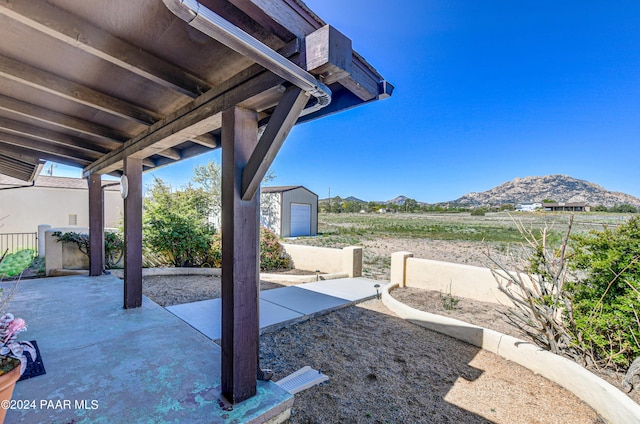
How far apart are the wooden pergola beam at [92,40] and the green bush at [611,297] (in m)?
4.35

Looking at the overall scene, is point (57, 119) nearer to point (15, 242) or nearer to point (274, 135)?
point (274, 135)

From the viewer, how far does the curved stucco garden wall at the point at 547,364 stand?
7.39 feet

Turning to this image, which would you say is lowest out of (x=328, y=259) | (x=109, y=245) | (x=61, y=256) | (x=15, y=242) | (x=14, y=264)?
(x=15, y=242)

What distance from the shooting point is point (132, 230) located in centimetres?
389

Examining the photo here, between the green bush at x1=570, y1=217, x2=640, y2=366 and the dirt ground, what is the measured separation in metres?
0.65

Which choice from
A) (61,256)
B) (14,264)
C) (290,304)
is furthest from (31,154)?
(290,304)

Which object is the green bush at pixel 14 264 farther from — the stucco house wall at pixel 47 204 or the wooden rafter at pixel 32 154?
the stucco house wall at pixel 47 204

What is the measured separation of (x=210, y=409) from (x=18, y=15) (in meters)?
2.68

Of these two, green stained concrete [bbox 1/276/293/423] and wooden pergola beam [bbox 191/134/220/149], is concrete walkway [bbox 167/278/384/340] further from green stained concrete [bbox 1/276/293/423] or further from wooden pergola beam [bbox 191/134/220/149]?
wooden pergola beam [bbox 191/134/220/149]

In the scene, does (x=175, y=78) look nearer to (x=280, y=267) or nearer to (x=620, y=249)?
(x=620, y=249)

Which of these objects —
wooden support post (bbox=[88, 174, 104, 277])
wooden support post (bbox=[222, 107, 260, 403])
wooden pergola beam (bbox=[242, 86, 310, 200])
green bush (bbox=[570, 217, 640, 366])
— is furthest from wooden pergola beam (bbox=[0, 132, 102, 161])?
green bush (bbox=[570, 217, 640, 366])

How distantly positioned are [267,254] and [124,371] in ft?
19.9

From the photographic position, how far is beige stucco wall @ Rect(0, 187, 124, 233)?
1334cm

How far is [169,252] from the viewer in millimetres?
7875
